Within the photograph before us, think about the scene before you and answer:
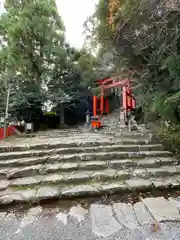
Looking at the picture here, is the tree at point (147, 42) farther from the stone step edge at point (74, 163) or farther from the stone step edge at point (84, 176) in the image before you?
the stone step edge at point (84, 176)

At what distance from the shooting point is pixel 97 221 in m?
1.61

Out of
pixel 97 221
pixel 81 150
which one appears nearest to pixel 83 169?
pixel 81 150

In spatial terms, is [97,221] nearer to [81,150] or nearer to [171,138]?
[81,150]

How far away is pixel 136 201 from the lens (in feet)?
6.45

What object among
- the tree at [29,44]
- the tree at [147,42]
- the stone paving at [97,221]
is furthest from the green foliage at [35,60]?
the stone paving at [97,221]

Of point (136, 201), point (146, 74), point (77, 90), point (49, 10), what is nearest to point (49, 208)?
point (136, 201)

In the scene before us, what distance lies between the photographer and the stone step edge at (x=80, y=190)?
1.96 metres

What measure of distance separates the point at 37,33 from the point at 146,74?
22.8ft

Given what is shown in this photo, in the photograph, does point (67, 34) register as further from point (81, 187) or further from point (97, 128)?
point (81, 187)

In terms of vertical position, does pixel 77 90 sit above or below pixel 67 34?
below

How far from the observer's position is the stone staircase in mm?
2148

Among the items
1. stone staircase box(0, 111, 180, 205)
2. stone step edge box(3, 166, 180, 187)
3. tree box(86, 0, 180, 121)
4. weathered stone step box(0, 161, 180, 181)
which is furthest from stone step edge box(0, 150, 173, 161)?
tree box(86, 0, 180, 121)

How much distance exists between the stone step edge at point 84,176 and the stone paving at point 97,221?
1.63 ft

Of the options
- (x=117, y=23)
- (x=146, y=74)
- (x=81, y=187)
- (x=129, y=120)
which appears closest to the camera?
(x=81, y=187)
